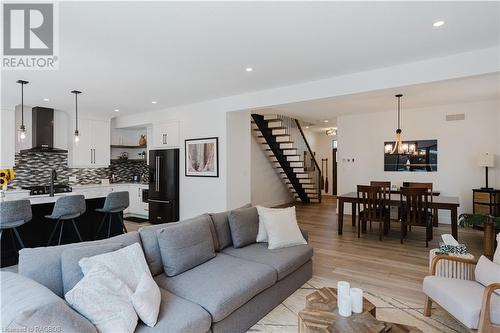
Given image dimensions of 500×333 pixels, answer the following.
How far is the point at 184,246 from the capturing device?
99.3 inches

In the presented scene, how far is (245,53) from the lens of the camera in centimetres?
326

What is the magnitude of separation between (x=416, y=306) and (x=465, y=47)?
2899mm

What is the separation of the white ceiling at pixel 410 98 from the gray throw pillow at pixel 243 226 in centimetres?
241

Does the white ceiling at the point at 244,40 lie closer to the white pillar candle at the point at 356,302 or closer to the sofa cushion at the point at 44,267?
the sofa cushion at the point at 44,267

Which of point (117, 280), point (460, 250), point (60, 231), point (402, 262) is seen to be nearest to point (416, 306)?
point (460, 250)

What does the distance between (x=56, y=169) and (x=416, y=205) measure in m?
7.82

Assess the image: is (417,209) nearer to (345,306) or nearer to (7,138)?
(345,306)

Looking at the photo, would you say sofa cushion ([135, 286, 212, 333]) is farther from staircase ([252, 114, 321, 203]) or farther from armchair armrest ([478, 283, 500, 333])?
staircase ([252, 114, 321, 203])

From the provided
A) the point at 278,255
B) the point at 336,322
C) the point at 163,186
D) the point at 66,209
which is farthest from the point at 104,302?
the point at 163,186

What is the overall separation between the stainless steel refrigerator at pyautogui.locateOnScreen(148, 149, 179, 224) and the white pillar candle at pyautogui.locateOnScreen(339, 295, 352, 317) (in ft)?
16.4

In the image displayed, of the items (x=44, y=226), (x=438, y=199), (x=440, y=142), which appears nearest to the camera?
(x=44, y=226)

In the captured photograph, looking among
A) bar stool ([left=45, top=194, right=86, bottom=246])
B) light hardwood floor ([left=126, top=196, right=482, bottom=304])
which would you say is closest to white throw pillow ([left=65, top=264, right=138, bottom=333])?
light hardwood floor ([left=126, top=196, right=482, bottom=304])

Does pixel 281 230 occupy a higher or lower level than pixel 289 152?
lower

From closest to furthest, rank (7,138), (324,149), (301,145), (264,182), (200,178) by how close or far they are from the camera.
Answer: (7,138) → (200,178) → (264,182) → (301,145) → (324,149)
